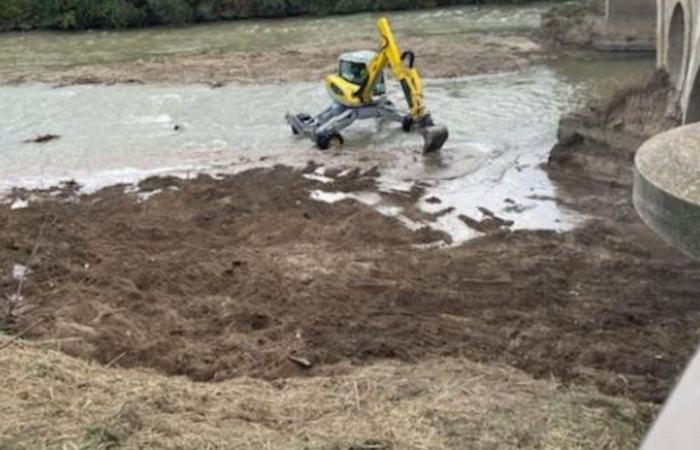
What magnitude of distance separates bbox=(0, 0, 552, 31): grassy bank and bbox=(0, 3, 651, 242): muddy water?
56.5 feet

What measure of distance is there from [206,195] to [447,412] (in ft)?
29.0

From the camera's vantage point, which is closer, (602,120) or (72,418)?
(72,418)

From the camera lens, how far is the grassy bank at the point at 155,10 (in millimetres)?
43281

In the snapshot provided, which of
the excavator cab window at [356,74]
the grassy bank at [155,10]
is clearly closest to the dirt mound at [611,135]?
the excavator cab window at [356,74]

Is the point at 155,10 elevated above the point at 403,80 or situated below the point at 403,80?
below

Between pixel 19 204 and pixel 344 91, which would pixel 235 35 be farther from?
pixel 19 204

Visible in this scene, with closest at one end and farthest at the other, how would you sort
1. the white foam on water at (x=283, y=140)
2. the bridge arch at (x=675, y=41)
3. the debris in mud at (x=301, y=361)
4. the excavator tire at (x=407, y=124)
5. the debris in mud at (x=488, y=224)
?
the debris in mud at (x=301, y=361) < the debris in mud at (x=488, y=224) < the white foam on water at (x=283, y=140) < the excavator tire at (x=407, y=124) < the bridge arch at (x=675, y=41)

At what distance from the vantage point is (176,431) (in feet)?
19.9

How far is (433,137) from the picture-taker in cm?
1652

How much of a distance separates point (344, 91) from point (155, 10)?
2856cm

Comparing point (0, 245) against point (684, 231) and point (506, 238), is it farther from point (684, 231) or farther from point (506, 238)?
point (684, 231)

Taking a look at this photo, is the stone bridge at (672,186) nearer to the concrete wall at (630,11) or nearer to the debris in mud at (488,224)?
the debris in mud at (488,224)

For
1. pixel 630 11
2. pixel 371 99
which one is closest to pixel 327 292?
pixel 371 99

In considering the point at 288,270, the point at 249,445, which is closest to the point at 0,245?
the point at 288,270
